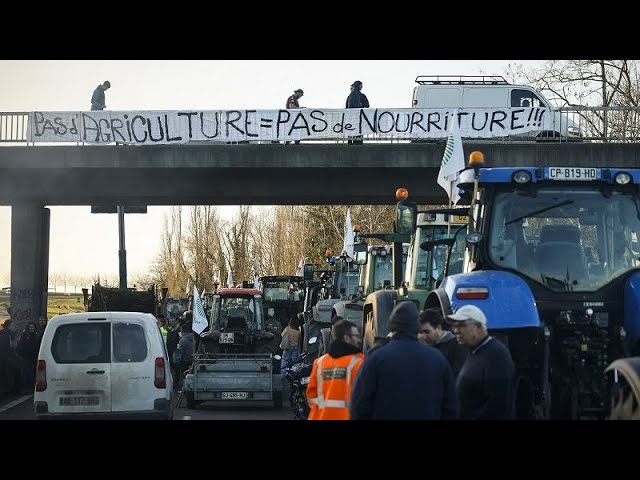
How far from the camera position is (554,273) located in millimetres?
12984

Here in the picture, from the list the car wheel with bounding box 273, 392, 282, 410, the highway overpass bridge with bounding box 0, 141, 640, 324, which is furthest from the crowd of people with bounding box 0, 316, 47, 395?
the highway overpass bridge with bounding box 0, 141, 640, 324

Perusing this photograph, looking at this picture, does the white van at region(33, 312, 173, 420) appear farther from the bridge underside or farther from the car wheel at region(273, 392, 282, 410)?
the bridge underside

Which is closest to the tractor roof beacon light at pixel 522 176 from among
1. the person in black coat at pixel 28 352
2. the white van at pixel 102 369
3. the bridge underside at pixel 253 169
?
the white van at pixel 102 369

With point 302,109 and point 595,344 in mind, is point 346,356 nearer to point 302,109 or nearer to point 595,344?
point 595,344

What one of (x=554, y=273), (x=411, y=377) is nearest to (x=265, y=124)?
(x=554, y=273)

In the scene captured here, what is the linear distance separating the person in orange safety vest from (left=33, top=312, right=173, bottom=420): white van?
7082 mm

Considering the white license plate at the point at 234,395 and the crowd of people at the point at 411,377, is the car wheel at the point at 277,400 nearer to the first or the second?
the white license plate at the point at 234,395

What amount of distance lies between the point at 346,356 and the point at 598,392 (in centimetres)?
251

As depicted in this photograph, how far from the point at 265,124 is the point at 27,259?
897 centimetres

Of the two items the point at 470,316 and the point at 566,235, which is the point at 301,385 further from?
the point at 470,316

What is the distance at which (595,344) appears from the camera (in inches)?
487

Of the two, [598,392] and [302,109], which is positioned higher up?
[302,109]
